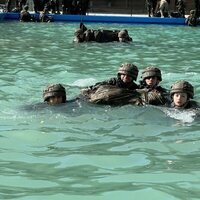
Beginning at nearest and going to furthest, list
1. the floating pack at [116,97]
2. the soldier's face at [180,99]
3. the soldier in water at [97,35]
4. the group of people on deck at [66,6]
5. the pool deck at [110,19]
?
the soldier's face at [180,99] < the floating pack at [116,97] < the soldier in water at [97,35] < the pool deck at [110,19] < the group of people on deck at [66,6]

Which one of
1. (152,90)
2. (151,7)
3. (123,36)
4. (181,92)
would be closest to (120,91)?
(152,90)

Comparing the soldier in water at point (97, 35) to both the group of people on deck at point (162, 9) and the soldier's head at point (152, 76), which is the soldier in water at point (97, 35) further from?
the soldier's head at point (152, 76)

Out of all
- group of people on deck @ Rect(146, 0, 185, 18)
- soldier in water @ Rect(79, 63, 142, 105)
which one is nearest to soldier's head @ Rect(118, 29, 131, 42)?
group of people on deck @ Rect(146, 0, 185, 18)

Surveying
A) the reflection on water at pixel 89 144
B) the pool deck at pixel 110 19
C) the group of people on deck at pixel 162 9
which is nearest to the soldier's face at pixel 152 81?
the reflection on water at pixel 89 144

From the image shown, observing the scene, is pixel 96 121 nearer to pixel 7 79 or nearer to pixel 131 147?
pixel 131 147

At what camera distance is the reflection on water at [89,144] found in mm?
5945

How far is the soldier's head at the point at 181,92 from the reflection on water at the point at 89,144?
201 mm

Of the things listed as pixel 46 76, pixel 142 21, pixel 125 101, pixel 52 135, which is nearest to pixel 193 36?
pixel 142 21

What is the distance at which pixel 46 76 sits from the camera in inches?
563

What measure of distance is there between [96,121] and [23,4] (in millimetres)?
27683

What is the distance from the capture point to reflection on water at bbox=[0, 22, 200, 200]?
19.5ft

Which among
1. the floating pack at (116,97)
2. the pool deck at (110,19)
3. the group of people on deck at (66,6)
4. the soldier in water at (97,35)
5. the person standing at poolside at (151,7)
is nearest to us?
the floating pack at (116,97)

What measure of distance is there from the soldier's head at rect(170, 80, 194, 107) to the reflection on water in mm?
201

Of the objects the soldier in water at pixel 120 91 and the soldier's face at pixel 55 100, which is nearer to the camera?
the soldier's face at pixel 55 100
